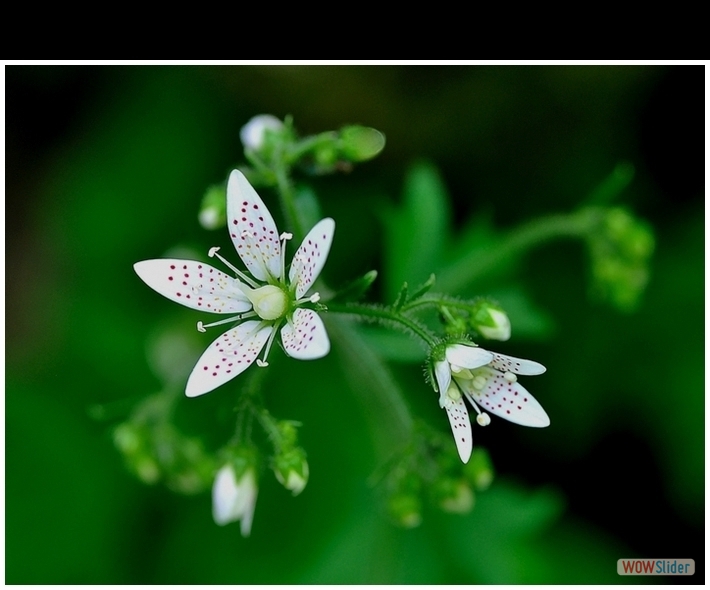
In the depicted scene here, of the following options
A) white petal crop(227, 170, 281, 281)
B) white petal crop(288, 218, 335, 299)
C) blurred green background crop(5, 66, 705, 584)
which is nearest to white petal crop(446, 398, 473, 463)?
white petal crop(288, 218, 335, 299)

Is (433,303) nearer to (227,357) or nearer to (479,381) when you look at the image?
(479,381)

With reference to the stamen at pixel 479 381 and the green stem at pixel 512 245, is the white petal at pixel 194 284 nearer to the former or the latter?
the stamen at pixel 479 381

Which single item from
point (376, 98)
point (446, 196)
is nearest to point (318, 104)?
point (376, 98)

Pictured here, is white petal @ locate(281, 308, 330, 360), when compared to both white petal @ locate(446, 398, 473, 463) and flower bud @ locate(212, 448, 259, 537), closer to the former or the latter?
white petal @ locate(446, 398, 473, 463)

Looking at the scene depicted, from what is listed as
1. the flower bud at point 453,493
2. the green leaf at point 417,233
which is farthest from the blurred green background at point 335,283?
the flower bud at point 453,493

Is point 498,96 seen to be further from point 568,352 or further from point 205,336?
point 205,336

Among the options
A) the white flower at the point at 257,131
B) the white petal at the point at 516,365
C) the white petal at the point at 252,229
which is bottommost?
the white petal at the point at 516,365
